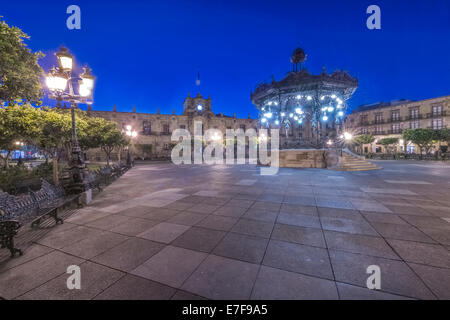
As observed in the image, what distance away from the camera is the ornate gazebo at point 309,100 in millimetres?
16062

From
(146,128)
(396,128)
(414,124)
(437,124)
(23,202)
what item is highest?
(146,128)

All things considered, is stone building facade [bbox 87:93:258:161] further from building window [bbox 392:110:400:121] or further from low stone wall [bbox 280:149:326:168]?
building window [bbox 392:110:400:121]

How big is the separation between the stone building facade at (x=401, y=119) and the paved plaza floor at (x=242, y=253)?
3283cm

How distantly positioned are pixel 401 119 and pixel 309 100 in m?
31.5

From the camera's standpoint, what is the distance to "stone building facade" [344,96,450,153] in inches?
1315

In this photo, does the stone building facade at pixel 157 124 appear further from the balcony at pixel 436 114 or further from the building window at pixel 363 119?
the balcony at pixel 436 114

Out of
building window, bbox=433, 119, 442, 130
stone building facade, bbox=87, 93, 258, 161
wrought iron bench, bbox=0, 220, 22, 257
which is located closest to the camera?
wrought iron bench, bbox=0, 220, 22, 257

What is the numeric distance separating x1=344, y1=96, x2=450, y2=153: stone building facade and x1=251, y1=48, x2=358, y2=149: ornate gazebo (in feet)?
47.6

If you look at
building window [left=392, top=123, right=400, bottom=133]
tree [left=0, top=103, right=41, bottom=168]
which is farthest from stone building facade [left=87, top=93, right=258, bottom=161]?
building window [left=392, top=123, right=400, bottom=133]

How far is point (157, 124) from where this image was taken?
1716 inches

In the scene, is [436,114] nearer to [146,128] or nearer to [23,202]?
[23,202]

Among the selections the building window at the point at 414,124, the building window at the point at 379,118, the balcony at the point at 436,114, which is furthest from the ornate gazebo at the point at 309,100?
the building window at the point at 379,118

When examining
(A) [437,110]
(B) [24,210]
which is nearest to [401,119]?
(A) [437,110]
